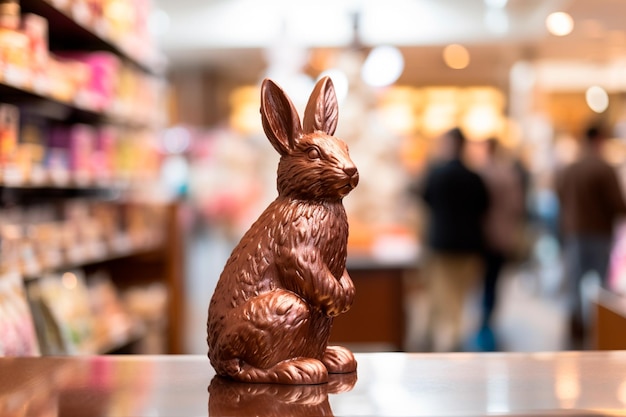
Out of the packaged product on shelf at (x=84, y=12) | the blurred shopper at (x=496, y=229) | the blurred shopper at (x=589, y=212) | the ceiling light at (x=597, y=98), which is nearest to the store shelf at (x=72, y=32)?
the packaged product on shelf at (x=84, y=12)

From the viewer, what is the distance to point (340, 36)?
11.2m

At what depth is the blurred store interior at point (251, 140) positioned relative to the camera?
11.9 feet

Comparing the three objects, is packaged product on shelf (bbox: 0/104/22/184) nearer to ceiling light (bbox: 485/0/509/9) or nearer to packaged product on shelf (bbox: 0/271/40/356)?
packaged product on shelf (bbox: 0/271/40/356)

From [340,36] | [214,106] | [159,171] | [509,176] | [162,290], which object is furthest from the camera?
[214,106]

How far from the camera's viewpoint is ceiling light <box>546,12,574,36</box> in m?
8.47

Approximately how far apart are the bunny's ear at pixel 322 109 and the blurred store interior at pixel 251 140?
150cm

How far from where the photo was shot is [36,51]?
10.1ft

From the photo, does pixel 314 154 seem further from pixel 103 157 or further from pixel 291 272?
pixel 103 157

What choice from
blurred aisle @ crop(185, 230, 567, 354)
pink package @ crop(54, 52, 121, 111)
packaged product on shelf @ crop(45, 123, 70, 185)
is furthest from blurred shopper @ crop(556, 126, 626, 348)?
packaged product on shelf @ crop(45, 123, 70, 185)

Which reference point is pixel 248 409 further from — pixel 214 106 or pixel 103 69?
pixel 214 106

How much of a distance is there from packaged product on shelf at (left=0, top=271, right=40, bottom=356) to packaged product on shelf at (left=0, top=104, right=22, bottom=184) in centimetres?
36

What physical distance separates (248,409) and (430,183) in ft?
16.0

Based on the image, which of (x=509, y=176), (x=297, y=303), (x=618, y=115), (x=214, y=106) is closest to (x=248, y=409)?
(x=297, y=303)

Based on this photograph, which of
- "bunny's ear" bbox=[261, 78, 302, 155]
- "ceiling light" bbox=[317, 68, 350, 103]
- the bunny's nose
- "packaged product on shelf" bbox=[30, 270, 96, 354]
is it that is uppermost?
"ceiling light" bbox=[317, 68, 350, 103]
